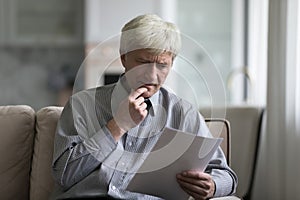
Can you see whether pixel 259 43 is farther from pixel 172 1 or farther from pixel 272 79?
pixel 172 1

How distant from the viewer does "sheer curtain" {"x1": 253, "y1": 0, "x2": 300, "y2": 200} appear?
250 cm

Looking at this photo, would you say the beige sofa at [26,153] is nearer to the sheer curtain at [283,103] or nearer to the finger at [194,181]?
the finger at [194,181]

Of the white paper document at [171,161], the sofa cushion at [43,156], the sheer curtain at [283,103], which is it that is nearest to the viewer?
the white paper document at [171,161]

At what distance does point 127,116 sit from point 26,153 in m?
0.52

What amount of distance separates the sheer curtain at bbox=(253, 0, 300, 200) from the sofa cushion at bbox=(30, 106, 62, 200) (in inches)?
41.4

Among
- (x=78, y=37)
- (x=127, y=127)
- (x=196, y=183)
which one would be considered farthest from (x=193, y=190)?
(x=78, y=37)

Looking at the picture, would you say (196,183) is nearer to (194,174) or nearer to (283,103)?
(194,174)

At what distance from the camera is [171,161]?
1.64m

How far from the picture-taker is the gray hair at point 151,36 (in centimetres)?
168

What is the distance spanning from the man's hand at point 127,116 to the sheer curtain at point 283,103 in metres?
1.04

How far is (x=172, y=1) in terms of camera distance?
4.67 metres

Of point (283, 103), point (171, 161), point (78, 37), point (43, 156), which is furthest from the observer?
point (78, 37)

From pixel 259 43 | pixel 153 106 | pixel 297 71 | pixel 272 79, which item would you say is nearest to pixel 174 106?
pixel 153 106

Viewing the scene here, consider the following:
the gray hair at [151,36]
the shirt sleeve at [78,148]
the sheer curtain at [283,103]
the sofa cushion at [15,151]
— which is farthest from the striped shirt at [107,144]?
the sheer curtain at [283,103]
